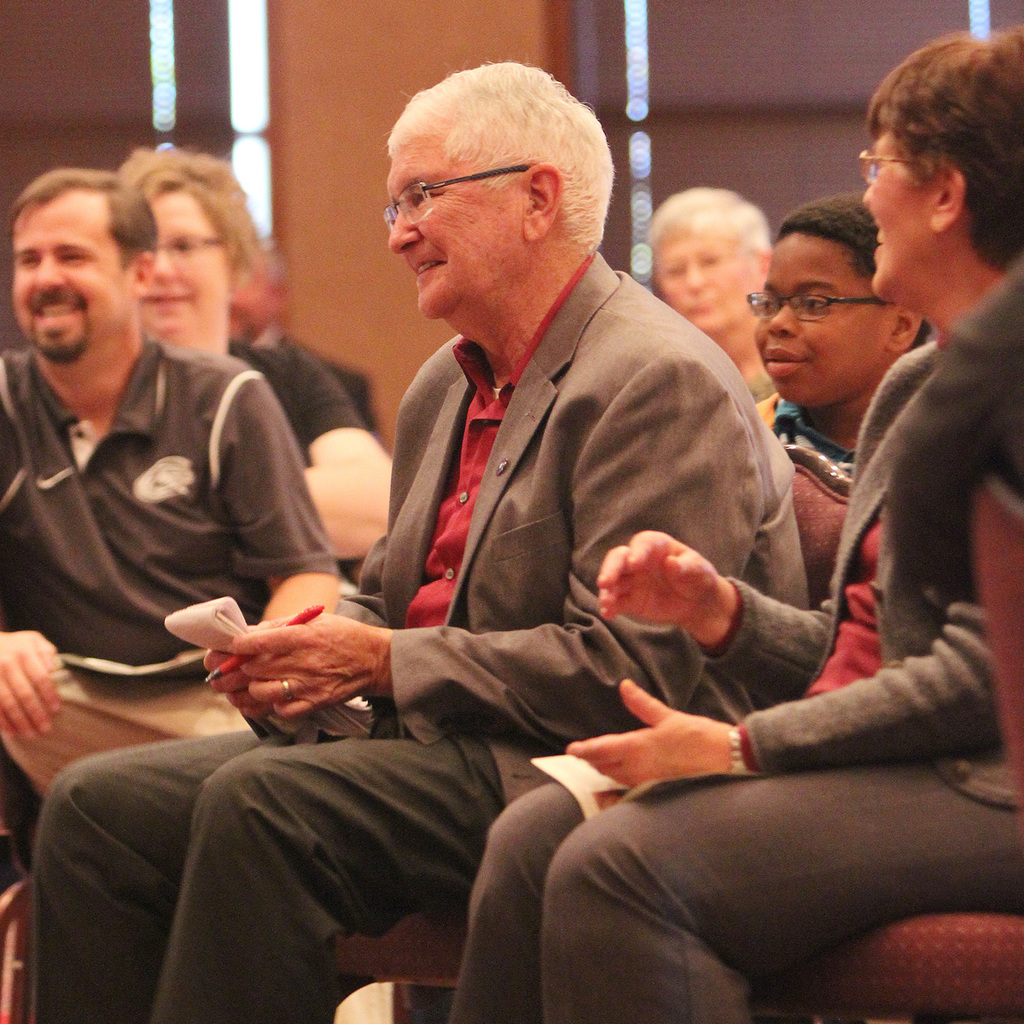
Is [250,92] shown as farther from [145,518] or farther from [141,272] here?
[145,518]

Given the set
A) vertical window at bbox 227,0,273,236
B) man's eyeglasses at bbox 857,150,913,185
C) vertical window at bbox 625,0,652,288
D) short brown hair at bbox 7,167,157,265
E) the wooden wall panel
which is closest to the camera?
man's eyeglasses at bbox 857,150,913,185

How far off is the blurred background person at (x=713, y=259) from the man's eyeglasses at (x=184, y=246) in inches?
47.1

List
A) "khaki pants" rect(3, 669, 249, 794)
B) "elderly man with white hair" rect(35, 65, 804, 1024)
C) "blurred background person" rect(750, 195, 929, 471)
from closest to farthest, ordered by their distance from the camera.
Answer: "elderly man with white hair" rect(35, 65, 804, 1024) → "blurred background person" rect(750, 195, 929, 471) → "khaki pants" rect(3, 669, 249, 794)

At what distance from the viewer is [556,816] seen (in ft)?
5.11

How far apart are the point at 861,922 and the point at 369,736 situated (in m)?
0.72

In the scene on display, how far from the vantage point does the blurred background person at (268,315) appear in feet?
12.0

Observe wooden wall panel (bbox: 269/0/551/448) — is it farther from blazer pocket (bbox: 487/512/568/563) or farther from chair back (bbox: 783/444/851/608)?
blazer pocket (bbox: 487/512/568/563)

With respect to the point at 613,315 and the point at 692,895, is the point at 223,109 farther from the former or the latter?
the point at 692,895

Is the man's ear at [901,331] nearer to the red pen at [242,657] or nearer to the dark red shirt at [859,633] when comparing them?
the dark red shirt at [859,633]

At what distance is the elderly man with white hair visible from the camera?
5.50 feet

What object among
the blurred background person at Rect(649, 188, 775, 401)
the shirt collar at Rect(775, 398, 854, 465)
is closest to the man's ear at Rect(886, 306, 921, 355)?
the shirt collar at Rect(775, 398, 854, 465)

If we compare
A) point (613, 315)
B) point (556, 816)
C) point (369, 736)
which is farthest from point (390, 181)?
point (556, 816)

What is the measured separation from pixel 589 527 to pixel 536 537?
0.08m

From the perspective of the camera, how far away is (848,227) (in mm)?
2260
